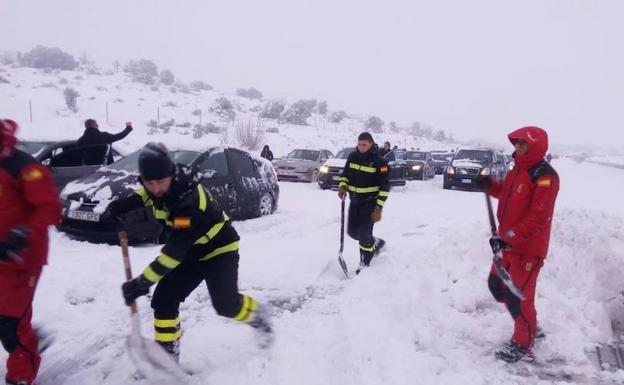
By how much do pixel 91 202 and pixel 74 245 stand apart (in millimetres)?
626

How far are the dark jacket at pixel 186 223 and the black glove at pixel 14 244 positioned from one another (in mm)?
694

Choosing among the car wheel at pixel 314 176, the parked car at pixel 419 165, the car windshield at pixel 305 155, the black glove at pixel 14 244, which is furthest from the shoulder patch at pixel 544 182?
the parked car at pixel 419 165

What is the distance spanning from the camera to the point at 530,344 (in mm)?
3746

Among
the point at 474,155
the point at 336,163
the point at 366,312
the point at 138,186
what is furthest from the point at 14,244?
the point at 474,155

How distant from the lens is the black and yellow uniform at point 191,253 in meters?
2.92

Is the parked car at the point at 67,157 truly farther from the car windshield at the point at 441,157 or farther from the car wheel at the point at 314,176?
the car windshield at the point at 441,157

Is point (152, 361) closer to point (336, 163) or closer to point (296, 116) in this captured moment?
point (336, 163)

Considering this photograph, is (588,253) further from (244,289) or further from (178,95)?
(178,95)

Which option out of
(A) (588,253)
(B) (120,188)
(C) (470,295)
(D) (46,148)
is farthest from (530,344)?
(D) (46,148)

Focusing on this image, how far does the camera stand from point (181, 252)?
285 cm

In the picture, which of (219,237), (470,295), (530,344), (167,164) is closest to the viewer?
(167,164)

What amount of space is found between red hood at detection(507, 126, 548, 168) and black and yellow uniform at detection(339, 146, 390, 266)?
242 centimetres

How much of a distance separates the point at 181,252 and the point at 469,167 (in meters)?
16.8

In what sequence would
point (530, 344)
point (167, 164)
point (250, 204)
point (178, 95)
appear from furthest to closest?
point (178, 95) → point (250, 204) → point (530, 344) → point (167, 164)
